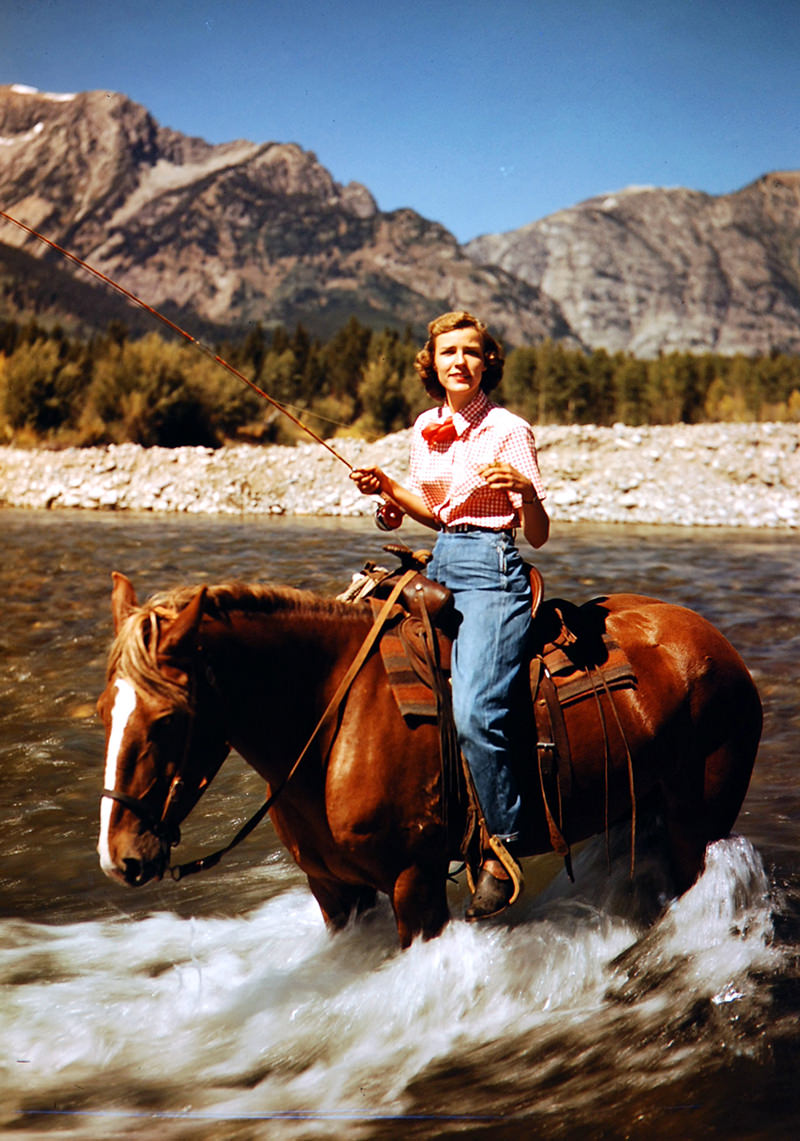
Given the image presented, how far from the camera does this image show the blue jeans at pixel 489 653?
3.09 metres

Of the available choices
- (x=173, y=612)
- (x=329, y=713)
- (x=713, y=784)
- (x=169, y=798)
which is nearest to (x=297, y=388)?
(x=713, y=784)

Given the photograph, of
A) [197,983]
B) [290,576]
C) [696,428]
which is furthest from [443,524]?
[696,428]

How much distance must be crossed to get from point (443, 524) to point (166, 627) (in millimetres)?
1214

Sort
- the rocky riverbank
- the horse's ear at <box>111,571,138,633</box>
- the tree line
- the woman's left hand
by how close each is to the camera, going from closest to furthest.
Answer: the horse's ear at <box>111,571,138,633</box> < the woman's left hand < the rocky riverbank < the tree line

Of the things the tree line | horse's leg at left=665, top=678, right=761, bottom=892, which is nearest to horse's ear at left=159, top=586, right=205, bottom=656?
horse's leg at left=665, top=678, right=761, bottom=892

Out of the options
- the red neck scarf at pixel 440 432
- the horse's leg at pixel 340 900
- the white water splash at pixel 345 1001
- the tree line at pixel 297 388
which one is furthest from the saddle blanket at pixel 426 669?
the tree line at pixel 297 388

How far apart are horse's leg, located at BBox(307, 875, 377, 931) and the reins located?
17.3 inches

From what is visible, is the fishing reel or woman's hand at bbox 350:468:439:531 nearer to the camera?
woman's hand at bbox 350:468:439:531

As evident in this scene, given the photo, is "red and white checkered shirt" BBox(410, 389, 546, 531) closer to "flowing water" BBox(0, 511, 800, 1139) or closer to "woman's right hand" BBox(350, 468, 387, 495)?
"woman's right hand" BBox(350, 468, 387, 495)

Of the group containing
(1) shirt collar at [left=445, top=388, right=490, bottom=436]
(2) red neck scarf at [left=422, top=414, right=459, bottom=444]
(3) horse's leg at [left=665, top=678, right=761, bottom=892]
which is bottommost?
(3) horse's leg at [left=665, top=678, right=761, bottom=892]

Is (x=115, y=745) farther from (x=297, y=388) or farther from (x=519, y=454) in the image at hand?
(x=297, y=388)

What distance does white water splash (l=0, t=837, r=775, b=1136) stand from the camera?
10.3 feet

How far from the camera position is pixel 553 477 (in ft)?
81.0

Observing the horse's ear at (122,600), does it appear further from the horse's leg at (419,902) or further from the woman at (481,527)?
the horse's leg at (419,902)
